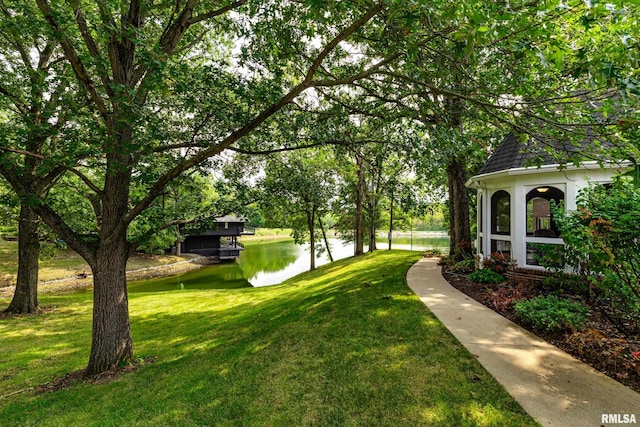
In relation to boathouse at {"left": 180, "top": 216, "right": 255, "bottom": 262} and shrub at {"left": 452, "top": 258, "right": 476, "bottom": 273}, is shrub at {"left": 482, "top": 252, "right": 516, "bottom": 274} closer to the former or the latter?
shrub at {"left": 452, "top": 258, "right": 476, "bottom": 273}

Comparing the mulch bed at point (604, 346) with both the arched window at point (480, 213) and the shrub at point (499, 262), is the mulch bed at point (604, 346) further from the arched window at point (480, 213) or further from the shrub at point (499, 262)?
the arched window at point (480, 213)

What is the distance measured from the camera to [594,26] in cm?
259

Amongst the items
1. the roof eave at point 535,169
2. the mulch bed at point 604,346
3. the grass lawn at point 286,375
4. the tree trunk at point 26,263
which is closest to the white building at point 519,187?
the roof eave at point 535,169

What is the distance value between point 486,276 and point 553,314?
2.79 m

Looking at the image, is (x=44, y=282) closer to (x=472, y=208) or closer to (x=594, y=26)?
(x=594, y=26)

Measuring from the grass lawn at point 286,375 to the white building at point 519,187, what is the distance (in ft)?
10.9

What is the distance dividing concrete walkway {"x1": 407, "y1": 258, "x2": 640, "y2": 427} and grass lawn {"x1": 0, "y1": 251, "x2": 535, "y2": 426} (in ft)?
0.64

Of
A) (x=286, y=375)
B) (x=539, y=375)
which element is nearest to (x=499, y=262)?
(x=539, y=375)

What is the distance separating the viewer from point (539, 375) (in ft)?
10.6

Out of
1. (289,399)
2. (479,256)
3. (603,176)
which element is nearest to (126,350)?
(289,399)

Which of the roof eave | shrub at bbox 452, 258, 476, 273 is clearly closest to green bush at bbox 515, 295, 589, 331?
the roof eave

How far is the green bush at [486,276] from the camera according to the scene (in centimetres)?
696

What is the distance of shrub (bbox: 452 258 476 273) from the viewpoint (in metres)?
8.66

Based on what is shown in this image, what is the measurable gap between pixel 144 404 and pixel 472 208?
605 inches
